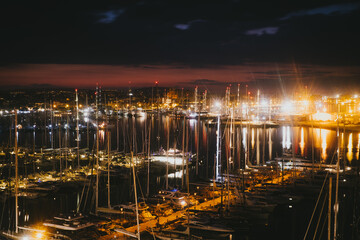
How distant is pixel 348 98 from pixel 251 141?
41.7 m

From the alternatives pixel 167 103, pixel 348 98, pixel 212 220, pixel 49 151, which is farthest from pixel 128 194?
pixel 167 103

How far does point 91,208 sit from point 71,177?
3.02m

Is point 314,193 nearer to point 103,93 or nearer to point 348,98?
point 348,98

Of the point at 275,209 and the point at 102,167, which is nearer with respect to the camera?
the point at 275,209

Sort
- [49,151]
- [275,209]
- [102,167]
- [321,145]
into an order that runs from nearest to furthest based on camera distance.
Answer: [275,209], [102,167], [49,151], [321,145]

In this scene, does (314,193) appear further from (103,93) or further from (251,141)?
(103,93)

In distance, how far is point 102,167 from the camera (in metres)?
18.2

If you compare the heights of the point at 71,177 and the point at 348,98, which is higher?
the point at 348,98

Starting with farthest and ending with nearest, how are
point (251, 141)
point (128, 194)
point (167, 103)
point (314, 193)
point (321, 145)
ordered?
1. point (167, 103)
2. point (251, 141)
3. point (321, 145)
4. point (128, 194)
5. point (314, 193)

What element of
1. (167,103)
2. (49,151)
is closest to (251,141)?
(49,151)

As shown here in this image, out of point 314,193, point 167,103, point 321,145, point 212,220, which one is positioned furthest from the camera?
point 167,103

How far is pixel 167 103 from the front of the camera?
93.7m

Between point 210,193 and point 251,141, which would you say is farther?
point 251,141

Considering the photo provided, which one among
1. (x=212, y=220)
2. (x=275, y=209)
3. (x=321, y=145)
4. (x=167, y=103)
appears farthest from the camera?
(x=167, y=103)
